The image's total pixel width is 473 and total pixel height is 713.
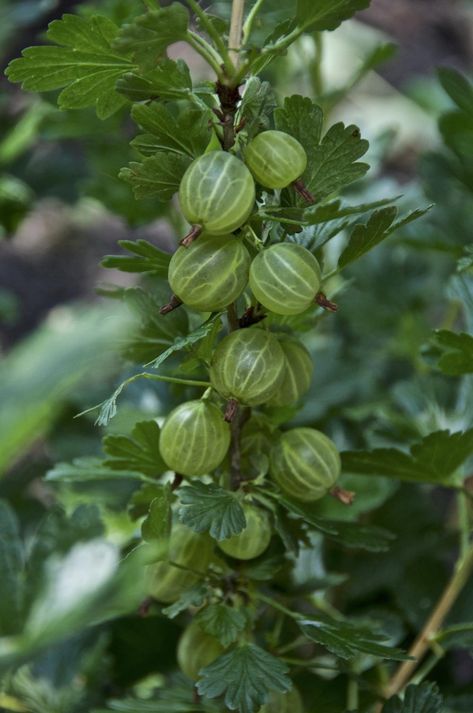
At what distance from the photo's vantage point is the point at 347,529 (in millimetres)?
629

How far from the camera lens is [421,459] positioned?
2.19 feet

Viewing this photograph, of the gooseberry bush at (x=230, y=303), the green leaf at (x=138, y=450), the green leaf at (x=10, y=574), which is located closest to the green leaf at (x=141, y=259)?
the gooseberry bush at (x=230, y=303)

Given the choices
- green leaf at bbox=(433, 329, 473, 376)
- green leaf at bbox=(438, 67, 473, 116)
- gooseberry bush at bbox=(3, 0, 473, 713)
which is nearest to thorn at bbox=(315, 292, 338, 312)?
gooseberry bush at bbox=(3, 0, 473, 713)

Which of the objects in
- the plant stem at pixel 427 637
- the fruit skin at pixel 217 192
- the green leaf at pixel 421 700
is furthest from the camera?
the plant stem at pixel 427 637

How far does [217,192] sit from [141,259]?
4.8 inches

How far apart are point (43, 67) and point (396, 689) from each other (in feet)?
1.79

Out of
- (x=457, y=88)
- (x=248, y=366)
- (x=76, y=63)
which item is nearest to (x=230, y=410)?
(x=248, y=366)

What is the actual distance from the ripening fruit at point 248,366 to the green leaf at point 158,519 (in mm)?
76

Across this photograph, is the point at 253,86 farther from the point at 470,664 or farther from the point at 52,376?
the point at 470,664

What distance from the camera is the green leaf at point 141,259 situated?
0.57 metres

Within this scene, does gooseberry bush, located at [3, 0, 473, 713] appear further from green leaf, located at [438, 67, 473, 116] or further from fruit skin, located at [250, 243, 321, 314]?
green leaf, located at [438, 67, 473, 116]

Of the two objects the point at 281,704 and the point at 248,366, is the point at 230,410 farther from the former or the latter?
the point at 281,704

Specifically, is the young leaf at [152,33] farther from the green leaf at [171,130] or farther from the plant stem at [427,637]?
the plant stem at [427,637]

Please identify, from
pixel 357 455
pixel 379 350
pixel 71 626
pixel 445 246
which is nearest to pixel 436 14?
pixel 379 350
